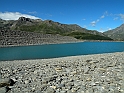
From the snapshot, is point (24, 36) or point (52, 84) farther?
point (24, 36)

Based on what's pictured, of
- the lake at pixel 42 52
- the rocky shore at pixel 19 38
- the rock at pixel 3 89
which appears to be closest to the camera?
the rock at pixel 3 89

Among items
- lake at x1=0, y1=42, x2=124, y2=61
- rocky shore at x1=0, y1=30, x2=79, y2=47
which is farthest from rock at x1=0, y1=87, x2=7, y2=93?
rocky shore at x1=0, y1=30, x2=79, y2=47

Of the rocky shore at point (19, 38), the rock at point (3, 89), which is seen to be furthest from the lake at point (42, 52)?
the rock at point (3, 89)

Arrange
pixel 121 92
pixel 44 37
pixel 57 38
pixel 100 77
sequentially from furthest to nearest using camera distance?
pixel 57 38, pixel 44 37, pixel 100 77, pixel 121 92

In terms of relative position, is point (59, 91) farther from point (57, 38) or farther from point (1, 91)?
point (57, 38)

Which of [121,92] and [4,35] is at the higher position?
[4,35]

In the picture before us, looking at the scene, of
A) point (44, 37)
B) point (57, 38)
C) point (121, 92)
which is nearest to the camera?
point (121, 92)

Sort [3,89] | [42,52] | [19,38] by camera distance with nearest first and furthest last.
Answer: [3,89] < [42,52] < [19,38]

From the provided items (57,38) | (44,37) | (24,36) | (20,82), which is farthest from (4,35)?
(20,82)

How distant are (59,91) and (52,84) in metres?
1.06

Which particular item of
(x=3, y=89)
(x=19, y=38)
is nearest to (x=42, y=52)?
(x=3, y=89)

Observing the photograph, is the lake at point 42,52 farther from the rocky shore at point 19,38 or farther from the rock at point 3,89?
the rock at point 3,89

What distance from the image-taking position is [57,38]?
118562mm

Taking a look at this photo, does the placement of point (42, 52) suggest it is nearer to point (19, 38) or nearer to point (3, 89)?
point (3, 89)
